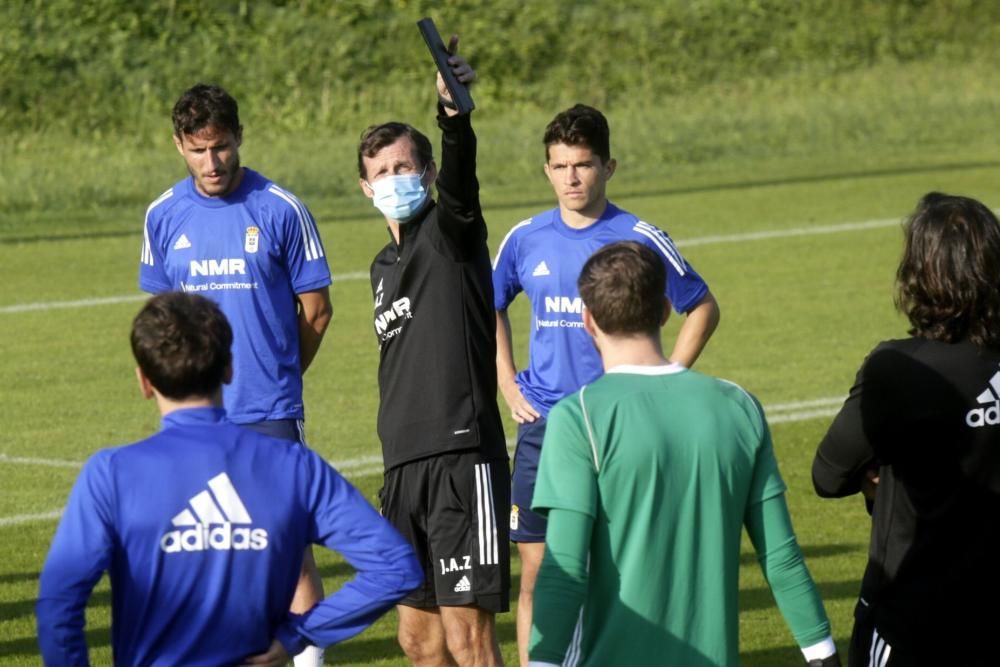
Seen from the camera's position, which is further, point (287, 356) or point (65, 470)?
point (65, 470)

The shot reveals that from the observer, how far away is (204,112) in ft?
24.6

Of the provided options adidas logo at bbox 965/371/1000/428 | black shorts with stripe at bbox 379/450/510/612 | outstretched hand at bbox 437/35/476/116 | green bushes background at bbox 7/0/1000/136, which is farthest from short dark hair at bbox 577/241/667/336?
green bushes background at bbox 7/0/1000/136

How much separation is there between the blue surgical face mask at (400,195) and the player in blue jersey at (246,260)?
794 mm

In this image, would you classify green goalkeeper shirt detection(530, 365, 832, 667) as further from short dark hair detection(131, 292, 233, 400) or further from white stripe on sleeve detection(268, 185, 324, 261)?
white stripe on sleeve detection(268, 185, 324, 261)

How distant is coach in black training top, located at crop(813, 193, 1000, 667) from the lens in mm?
5082

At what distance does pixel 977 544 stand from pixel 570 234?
300 centimetres

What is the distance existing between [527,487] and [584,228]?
3.47ft

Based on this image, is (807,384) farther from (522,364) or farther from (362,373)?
(362,373)

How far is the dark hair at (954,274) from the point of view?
5.08m

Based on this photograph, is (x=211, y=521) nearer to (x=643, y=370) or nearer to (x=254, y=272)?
(x=643, y=370)

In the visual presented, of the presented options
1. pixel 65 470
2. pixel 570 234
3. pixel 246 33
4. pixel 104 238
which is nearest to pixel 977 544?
pixel 570 234

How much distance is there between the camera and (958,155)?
90.9ft

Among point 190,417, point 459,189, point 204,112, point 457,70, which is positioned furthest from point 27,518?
point 190,417

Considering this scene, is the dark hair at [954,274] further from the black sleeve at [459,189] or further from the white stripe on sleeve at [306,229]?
the white stripe on sleeve at [306,229]
